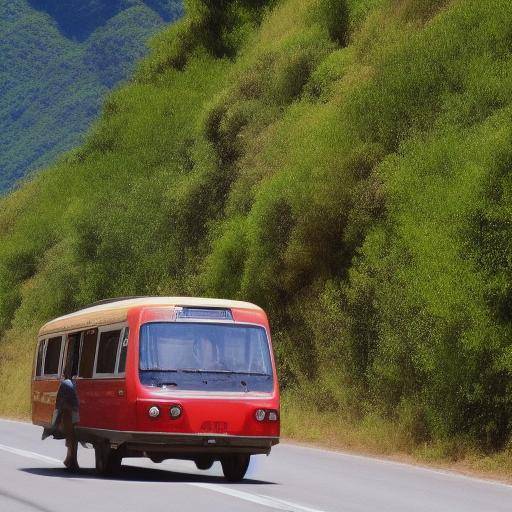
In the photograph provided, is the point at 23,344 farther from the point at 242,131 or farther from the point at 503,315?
the point at 503,315

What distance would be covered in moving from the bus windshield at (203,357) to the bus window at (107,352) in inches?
28.3

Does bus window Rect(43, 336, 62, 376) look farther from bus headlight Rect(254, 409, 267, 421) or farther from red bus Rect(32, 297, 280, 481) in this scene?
bus headlight Rect(254, 409, 267, 421)

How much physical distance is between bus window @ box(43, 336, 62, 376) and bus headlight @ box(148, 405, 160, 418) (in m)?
4.69

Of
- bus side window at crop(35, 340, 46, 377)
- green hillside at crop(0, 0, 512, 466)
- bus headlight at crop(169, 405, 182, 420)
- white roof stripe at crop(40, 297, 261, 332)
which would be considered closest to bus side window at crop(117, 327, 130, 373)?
white roof stripe at crop(40, 297, 261, 332)

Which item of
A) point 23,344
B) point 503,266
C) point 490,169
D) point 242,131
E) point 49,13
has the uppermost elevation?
point 49,13

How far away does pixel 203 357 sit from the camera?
1633 cm

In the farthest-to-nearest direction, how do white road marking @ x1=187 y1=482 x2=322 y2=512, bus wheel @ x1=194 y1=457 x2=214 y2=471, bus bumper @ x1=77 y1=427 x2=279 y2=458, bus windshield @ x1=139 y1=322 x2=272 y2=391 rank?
bus wheel @ x1=194 y1=457 x2=214 y2=471, bus windshield @ x1=139 y1=322 x2=272 y2=391, bus bumper @ x1=77 y1=427 x2=279 y2=458, white road marking @ x1=187 y1=482 x2=322 y2=512

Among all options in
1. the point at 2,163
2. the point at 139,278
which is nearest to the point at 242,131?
the point at 139,278

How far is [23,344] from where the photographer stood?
53156 mm

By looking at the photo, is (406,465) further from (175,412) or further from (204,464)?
(175,412)

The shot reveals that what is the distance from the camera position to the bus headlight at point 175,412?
1568 cm

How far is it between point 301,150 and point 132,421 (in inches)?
806

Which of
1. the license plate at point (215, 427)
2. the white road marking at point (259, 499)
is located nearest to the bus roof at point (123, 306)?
the license plate at point (215, 427)

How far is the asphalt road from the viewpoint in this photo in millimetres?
12992
